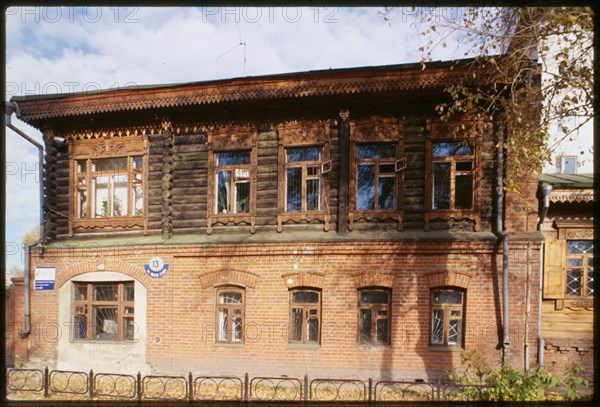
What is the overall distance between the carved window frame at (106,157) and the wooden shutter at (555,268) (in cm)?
976

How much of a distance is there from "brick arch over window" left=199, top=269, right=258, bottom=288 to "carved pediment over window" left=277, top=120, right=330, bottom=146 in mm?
3295

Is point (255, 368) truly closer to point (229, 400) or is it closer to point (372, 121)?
point (229, 400)

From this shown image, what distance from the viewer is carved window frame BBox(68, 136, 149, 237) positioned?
8.67 meters

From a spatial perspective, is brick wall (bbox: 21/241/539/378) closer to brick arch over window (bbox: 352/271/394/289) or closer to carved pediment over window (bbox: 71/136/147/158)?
brick arch over window (bbox: 352/271/394/289)

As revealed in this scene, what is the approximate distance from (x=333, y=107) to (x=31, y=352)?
391 inches

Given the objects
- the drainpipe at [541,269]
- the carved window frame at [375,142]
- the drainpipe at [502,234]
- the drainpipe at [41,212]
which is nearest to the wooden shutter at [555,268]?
the drainpipe at [541,269]

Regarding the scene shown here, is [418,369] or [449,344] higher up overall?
[449,344]

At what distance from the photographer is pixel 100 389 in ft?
23.6

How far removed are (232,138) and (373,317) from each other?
18.0 ft

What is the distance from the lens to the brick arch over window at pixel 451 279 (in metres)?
7.39

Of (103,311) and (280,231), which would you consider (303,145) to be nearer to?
(280,231)

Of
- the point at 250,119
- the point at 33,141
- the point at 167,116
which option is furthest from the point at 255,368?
the point at 33,141

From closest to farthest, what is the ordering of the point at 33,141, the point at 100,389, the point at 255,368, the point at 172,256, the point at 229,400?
the point at 229,400
the point at 100,389
the point at 255,368
the point at 172,256
the point at 33,141

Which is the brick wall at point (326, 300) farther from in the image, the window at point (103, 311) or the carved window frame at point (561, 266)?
the carved window frame at point (561, 266)
